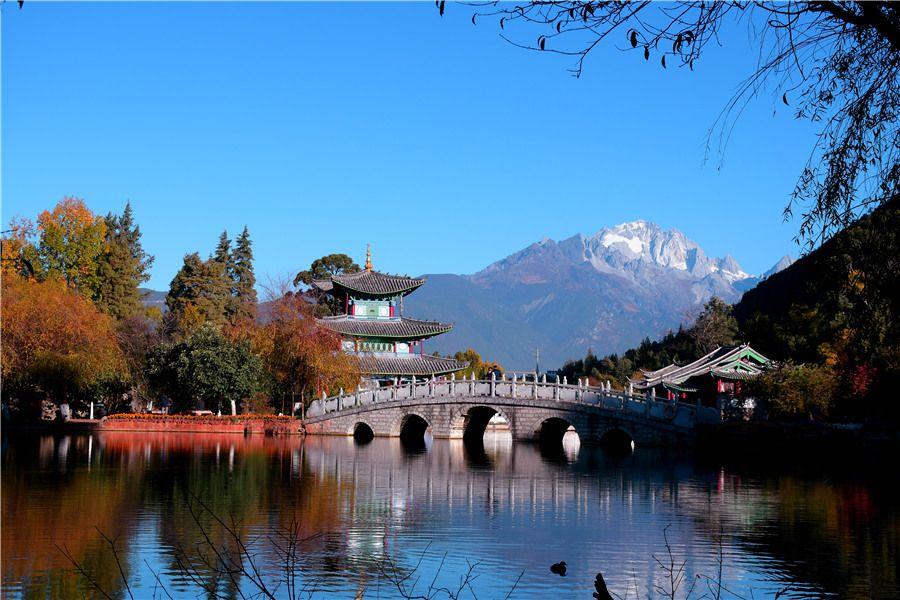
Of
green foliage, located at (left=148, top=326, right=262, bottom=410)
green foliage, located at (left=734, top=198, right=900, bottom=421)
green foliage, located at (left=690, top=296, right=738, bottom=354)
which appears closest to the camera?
green foliage, located at (left=734, top=198, right=900, bottom=421)

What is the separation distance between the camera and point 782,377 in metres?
31.8

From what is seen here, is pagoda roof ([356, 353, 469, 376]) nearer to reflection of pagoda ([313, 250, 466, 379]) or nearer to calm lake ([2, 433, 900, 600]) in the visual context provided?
reflection of pagoda ([313, 250, 466, 379])

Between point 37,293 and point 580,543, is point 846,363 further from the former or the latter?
point 37,293

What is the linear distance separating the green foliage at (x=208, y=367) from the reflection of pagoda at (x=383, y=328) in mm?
8120

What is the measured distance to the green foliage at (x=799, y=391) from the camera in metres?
30.8

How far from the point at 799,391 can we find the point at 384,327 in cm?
2289

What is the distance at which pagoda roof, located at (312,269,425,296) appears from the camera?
50.2 metres

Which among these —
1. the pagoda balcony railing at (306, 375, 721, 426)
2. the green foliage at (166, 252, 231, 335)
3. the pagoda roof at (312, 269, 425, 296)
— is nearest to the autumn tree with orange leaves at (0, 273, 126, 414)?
the pagoda balcony railing at (306, 375, 721, 426)

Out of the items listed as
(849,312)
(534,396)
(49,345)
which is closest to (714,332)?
(534,396)

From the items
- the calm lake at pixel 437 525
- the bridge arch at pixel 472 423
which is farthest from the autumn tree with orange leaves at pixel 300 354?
the calm lake at pixel 437 525

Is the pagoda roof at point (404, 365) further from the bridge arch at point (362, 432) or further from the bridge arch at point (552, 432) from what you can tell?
the bridge arch at point (552, 432)

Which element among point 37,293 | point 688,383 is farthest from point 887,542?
point 37,293

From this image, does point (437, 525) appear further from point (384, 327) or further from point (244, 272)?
point (244, 272)

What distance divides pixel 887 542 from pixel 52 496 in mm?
13738
